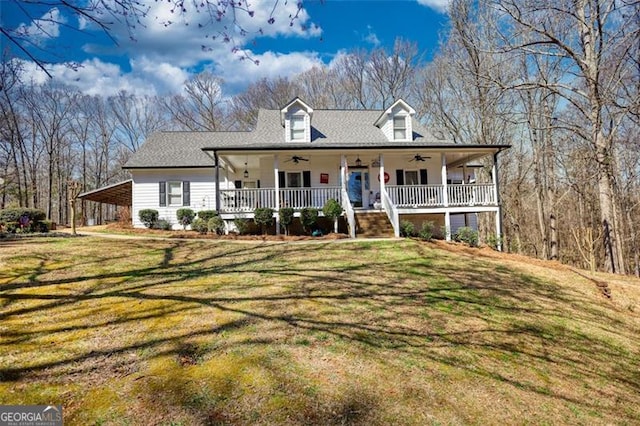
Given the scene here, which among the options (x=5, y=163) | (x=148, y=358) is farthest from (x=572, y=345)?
(x=5, y=163)

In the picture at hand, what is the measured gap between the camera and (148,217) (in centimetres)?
1764

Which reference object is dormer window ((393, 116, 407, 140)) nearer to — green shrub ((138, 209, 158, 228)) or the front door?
the front door

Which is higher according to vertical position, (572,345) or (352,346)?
(352,346)

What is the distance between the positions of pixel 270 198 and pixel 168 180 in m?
6.92

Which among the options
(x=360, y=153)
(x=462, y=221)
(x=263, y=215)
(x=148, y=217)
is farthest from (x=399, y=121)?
(x=148, y=217)

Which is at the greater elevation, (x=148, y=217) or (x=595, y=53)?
(x=595, y=53)

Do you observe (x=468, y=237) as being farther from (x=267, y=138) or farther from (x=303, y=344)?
(x=303, y=344)

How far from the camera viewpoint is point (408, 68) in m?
30.1

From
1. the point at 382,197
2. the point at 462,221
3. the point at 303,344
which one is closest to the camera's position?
the point at 303,344

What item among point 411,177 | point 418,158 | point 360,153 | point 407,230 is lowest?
point 407,230

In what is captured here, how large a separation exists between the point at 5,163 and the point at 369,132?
31609 millimetres

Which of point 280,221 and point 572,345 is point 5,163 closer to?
point 280,221

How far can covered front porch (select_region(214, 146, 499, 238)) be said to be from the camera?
1512 cm

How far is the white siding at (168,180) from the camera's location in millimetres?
18297
